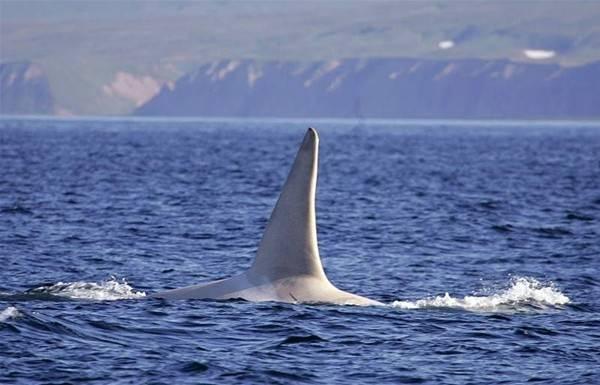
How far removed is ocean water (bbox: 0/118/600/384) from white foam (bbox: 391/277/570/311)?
0.12 ft

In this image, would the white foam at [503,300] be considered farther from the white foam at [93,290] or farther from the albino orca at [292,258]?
the white foam at [93,290]

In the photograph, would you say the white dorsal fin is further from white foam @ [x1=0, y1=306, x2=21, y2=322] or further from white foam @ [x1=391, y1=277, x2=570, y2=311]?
white foam @ [x1=0, y1=306, x2=21, y2=322]

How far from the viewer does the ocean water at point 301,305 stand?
58.6ft

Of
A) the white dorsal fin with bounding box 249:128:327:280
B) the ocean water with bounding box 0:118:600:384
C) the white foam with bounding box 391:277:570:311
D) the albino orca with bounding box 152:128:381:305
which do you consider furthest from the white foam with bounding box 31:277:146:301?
the white foam with bounding box 391:277:570:311

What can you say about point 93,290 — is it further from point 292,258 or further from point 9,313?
point 292,258

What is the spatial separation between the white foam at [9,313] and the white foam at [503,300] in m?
5.37

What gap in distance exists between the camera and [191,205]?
44906 millimetres

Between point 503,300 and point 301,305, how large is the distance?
172 inches

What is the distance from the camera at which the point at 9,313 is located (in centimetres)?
2005

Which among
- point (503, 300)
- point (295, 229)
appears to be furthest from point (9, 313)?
point (503, 300)

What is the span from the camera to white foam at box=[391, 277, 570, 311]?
74.1 ft

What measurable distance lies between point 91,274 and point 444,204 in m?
23.5

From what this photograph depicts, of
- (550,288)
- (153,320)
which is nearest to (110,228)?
(550,288)

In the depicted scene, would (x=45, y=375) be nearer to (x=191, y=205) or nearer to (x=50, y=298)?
(x=50, y=298)
